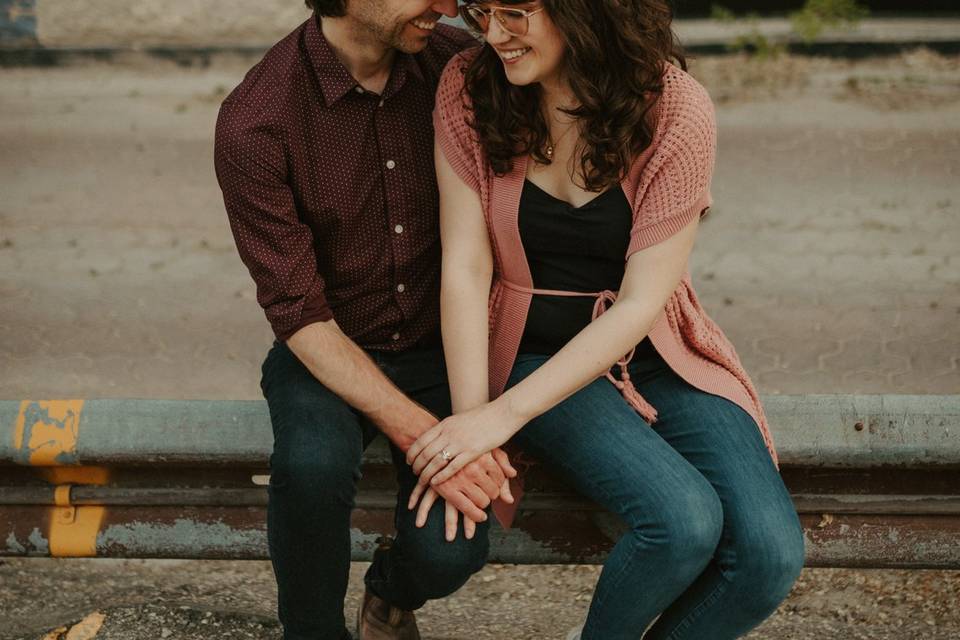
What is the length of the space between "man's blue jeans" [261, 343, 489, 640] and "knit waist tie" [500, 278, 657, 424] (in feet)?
1.45

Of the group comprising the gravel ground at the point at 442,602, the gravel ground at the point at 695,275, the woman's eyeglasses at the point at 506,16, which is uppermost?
the woman's eyeglasses at the point at 506,16

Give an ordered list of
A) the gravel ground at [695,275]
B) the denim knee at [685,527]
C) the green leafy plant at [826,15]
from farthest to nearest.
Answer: the green leafy plant at [826,15], the gravel ground at [695,275], the denim knee at [685,527]

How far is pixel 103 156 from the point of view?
817 centimetres

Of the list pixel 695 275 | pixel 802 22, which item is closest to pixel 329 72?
pixel 695 275

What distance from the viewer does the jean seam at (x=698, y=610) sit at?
2520 millimetres

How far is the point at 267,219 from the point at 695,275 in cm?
365

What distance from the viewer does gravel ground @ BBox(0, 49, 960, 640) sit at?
3225 mm

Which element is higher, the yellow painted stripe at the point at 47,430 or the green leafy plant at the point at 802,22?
the yellow painted stripe at the point at 47,430

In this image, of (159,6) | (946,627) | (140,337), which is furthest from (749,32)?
(946,627)

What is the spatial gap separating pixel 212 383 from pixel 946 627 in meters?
3.02

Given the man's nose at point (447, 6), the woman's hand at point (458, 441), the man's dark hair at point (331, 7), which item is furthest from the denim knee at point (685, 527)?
the man's dark hair at point (331, 7)

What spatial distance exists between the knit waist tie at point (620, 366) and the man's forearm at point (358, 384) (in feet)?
1.27

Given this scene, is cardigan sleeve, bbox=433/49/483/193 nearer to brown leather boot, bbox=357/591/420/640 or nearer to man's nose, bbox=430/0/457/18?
man's nose, bbox=430/0/457/18

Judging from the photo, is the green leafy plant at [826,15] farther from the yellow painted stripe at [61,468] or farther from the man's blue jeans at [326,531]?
the yellow painted stripe at [61,468]
